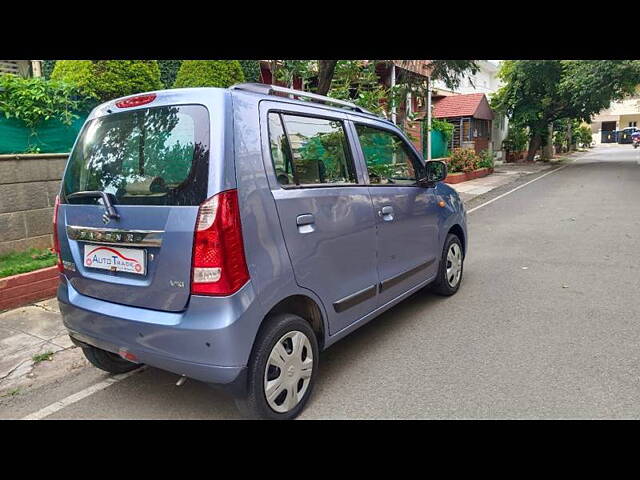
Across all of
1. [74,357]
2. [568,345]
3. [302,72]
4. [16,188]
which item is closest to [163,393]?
[74,357]

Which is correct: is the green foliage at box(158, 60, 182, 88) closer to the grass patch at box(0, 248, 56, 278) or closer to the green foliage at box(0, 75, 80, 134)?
the green foliage at box(0, 75, 80, 134)

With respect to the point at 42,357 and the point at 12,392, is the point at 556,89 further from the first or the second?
the point at 12,392

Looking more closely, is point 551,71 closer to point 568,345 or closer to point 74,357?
point 568,345

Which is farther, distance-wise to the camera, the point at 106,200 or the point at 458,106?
the point at 458,106

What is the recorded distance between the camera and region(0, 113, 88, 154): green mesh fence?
5.67 meters

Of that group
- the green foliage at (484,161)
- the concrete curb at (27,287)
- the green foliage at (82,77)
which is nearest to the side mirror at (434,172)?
the concrete curb at (27,287)

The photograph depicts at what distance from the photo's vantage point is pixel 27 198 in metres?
5.57

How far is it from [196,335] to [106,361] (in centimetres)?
136

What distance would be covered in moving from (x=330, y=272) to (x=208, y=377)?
1.01 metres

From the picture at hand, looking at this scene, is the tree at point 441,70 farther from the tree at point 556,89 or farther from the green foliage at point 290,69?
the tree at point 556,89

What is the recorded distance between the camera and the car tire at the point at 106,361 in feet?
11.1

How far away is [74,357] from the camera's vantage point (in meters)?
3.87

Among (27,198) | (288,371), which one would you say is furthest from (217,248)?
(27,198)

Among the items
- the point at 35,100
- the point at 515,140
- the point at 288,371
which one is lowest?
the point at 288,371
